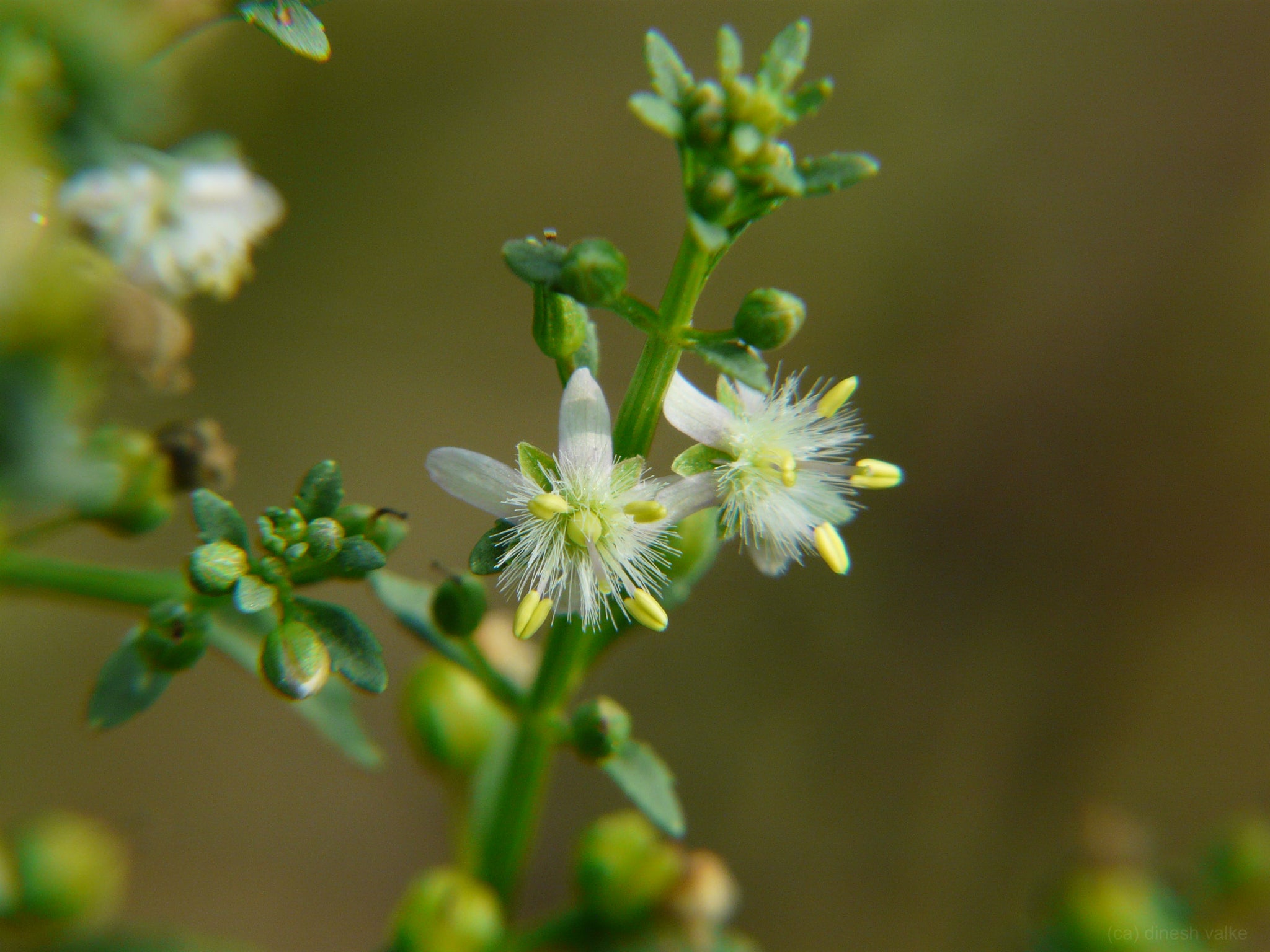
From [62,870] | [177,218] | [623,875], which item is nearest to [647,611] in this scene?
[623,875]

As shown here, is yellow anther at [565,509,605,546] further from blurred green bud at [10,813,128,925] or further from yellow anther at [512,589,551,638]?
blurred green bud at [10,813,128,925]

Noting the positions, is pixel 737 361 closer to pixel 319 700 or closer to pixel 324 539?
pixel 324 539

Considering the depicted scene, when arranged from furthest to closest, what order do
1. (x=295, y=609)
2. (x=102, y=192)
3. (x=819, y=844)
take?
1. (x=819, y=844)
2. (x=102, y=192)
3. (x=295, y=609)

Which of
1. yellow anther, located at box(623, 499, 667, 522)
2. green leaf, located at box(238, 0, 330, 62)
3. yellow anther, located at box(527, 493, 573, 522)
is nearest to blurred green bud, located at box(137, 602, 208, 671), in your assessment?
yellow anther, located at box(527, 493, 573, 522)

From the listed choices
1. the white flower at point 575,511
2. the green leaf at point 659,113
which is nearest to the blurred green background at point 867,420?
the white flower at point 575,511

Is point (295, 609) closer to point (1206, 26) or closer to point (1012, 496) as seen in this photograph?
point (1012, 496)

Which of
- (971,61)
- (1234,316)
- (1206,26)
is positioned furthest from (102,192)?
(1206,26)
